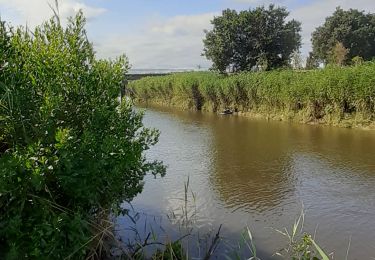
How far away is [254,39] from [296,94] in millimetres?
9945

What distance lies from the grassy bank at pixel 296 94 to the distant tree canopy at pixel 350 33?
14.3 meters

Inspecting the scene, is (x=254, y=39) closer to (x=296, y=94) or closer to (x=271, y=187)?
(x=296, y=94)

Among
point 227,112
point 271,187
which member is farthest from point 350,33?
point 271,187

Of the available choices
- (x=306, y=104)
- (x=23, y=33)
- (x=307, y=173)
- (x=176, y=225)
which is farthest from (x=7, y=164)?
(x=306, y=104)

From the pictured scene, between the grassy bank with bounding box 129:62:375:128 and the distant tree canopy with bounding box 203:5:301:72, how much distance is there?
1.81m

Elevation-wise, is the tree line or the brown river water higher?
the tree line

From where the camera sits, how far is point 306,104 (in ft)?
62.4

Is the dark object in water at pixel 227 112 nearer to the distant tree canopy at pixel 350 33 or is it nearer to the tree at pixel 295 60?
the tree at pixel 295 60

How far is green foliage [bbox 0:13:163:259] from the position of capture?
358cm

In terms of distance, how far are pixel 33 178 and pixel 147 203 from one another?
4.52m

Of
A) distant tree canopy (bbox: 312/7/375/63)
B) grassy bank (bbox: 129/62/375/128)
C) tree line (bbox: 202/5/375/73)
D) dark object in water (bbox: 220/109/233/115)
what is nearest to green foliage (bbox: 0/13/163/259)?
grassy bank (bbox: 129/62/375/128)

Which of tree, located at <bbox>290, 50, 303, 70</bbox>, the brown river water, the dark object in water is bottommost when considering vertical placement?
the dark object in water

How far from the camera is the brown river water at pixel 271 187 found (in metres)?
6.40

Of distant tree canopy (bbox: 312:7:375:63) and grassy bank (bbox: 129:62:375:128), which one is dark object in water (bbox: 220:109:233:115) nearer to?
grassy bank (bbox: 129:62:375:128)
